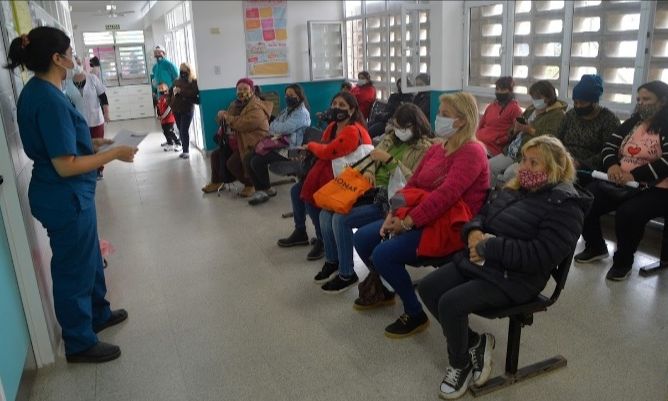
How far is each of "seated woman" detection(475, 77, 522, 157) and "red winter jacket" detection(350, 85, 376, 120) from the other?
2686 mm

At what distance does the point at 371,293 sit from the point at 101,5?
38.5 ft

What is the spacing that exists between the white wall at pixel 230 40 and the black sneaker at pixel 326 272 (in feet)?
16.8

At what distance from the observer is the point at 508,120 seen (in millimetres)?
4465

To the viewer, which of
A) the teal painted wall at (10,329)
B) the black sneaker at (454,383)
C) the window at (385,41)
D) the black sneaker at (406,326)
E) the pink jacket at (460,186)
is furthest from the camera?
the window at (385,41)

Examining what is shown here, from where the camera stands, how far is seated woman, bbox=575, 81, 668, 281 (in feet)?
10.2

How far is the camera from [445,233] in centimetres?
240

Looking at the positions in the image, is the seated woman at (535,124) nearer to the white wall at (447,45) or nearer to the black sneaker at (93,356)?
the white wall at (447,45)

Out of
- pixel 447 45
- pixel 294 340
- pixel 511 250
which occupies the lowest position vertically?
pixel 294 340

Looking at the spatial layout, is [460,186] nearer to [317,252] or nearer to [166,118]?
[317,252]

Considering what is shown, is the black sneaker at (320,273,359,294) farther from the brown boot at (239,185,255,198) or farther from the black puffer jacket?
the brown boot at (239,185,255,198)

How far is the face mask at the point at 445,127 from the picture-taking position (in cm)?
251

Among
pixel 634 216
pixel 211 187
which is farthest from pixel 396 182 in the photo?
pixel 211 187

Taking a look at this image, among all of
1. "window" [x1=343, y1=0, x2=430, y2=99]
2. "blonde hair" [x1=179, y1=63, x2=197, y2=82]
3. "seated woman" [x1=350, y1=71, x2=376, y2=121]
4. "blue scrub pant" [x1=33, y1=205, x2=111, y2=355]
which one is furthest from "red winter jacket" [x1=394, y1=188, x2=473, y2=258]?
"blonde hair" [x1=179, y1=63, x2=197, y2=82]

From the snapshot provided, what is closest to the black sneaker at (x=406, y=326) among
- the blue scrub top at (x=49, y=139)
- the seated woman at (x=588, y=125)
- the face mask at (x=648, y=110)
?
the blue scrub top at (x=49, y=139)
